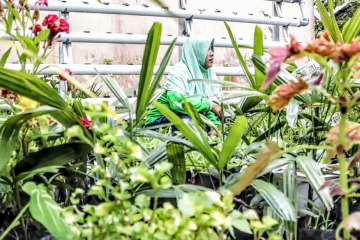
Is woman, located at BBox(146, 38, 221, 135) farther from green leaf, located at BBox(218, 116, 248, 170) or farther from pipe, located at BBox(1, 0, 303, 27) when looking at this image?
green leaf, located at BBox(218, 116, 248, 170)

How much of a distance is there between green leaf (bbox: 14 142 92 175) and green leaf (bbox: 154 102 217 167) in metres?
0.13

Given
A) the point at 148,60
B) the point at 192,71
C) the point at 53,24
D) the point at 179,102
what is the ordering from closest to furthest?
the point at 148,60
the point at 53,24
the point at 179,102
the point at 192,71

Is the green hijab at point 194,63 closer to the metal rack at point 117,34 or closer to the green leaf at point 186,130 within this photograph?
the metal rack at point 117,34

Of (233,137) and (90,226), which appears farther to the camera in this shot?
(233,137)

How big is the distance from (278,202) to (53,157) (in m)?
0.32

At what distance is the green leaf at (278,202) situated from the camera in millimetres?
706

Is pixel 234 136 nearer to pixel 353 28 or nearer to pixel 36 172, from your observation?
pixel 36 172

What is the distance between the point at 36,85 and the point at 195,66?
3.07 m

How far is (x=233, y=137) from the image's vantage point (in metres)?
0.84

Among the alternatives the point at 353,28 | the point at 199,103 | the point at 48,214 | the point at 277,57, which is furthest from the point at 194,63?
the point at 277,57

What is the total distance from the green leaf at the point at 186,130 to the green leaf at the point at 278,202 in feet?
0.29

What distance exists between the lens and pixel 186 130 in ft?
2.72

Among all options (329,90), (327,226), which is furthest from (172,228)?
(329,90)

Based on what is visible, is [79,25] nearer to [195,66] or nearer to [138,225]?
[195,66]
